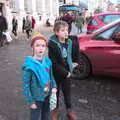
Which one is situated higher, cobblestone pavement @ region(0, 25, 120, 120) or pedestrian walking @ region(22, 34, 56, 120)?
pedestrian walking @ region(22, 34, 56, 120)

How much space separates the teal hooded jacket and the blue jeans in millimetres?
121

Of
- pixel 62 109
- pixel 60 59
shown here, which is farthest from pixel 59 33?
pixel 62 109

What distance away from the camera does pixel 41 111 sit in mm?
4965

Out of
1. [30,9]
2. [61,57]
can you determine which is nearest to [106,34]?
[61,57]

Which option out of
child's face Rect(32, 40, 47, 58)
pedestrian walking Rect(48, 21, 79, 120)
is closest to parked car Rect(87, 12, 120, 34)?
pedestrian walking Rect(48, 21, 79, 120)

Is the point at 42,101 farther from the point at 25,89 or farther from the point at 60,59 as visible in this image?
the point at 60,59

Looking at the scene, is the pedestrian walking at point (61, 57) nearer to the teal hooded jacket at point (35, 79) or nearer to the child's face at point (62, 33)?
the child's face at point (62, 33)

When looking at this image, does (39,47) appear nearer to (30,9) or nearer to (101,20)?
(101,20)

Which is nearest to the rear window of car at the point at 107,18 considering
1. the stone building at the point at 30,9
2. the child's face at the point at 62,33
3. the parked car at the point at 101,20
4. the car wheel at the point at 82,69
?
the parked car at the point at 101,20

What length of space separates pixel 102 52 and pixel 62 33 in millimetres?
3294

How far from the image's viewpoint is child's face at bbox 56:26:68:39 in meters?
5.53

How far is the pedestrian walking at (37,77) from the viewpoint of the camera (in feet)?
14.9

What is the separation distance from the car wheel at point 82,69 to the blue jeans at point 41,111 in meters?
4.15

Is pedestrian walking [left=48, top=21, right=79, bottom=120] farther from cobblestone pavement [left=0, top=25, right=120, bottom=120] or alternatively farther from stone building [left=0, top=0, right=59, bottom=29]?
stone building [left=0, top=0, right=59, bottom=29]
